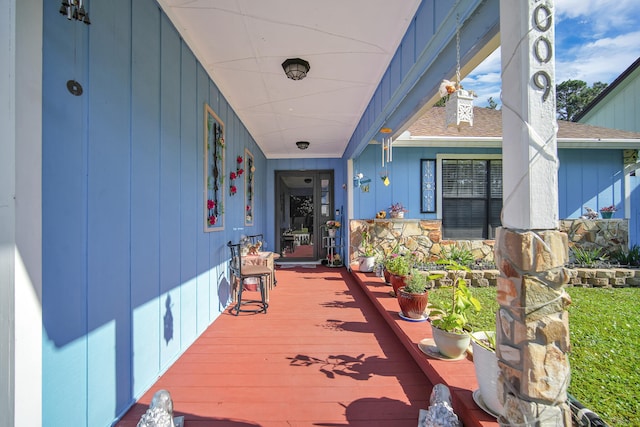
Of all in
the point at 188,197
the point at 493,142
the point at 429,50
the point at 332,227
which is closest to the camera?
the point at 429,50

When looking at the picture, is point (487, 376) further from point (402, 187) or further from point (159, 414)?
point (402, 187)

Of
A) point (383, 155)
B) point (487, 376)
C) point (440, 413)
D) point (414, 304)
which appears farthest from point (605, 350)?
point (383, 155)

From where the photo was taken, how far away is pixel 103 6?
143cm

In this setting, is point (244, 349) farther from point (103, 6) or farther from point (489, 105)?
point (489, 105)

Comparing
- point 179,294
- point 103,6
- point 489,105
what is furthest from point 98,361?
point 489,105

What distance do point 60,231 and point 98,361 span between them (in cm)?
68

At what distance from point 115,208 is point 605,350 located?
3.50 meters

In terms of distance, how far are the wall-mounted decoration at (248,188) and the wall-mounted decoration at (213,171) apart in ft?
4.20

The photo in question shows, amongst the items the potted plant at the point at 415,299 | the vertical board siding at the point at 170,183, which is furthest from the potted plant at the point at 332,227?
the vertical board siding at the point at 170,183

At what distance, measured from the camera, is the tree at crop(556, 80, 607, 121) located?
49.4ft

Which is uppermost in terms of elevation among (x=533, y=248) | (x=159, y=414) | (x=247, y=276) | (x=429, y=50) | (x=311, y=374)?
(x=429, y=50)

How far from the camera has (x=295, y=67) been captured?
269 cm

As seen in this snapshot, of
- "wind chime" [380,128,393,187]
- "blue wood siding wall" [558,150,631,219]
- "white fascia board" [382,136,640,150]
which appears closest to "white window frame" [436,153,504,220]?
"white fascia board" [382,136,640,150]

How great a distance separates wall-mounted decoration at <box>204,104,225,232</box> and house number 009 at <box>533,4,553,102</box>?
258 cm
